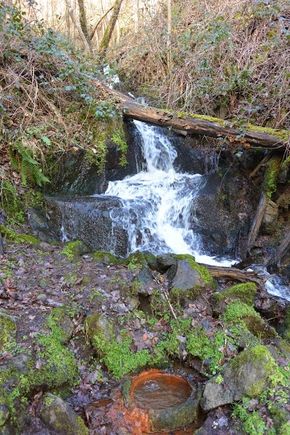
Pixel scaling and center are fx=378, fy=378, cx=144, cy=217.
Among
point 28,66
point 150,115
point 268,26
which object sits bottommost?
point 150,115

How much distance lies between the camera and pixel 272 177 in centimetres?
784

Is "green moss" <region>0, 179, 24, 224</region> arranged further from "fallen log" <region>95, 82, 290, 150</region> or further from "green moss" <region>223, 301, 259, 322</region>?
"green moss" <region>223, 301, 259, 322</region>

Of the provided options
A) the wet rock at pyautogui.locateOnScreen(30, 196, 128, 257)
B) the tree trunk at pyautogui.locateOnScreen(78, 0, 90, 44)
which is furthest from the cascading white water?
the tree trunk at pyautogui.locateOnScreen(78, 0, 90, 44)

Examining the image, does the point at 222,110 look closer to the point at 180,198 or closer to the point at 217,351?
the point at 180,198

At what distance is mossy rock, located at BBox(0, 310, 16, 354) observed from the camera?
3.95 metres

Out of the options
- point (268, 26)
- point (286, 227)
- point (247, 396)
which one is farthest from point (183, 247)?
point (268, 26)

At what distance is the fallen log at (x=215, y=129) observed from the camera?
7.43 m

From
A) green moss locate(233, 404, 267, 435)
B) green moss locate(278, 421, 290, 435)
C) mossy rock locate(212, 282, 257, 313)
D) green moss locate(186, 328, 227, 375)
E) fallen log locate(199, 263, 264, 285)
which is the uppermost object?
mossy rock locate(212, 282, 257, 313)

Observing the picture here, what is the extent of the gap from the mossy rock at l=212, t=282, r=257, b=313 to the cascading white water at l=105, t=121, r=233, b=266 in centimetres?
197

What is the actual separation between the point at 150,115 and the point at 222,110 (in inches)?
95.4

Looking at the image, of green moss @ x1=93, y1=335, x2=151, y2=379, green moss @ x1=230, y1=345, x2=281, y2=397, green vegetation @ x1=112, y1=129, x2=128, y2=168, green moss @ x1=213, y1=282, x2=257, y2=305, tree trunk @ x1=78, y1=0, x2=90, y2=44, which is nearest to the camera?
green moss @ x1=230, y1=345, x2=281, y2=397

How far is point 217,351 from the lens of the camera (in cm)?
452

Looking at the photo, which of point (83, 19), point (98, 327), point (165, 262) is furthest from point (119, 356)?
point (83, 19)

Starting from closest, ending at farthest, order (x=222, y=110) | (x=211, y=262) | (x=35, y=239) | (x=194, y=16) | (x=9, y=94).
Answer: (x=35, y=239) → (x=9, y=94) → (x=211, y=262) → (x=222, y=110) → (x=194, y=16)
